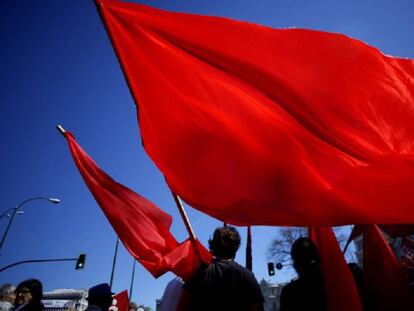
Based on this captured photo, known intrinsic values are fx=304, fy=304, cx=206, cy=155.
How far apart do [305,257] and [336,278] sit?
0.95 ft

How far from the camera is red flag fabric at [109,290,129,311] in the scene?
19.9 ft

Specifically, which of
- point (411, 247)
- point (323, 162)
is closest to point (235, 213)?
point (323, 162)

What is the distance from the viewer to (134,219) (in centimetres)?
288

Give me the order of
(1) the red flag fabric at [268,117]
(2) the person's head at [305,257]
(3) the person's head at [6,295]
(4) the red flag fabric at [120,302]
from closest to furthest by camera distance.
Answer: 1. (1) the red flag fabric at [268,117]
2. (2) the person's head at [305,257]
3. (3) the person's head at [6,295]
4. (4) the red flag fabric at [120,302]

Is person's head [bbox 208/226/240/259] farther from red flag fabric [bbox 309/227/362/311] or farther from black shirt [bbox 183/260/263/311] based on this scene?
red flag fabric [bbox 309/227/362/311]

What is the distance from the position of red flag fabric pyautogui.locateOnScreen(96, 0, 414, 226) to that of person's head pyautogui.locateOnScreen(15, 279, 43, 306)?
3.07 metres

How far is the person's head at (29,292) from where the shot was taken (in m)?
3.79

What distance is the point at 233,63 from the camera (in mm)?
2182

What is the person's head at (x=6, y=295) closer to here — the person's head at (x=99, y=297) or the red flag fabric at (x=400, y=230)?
the person's head at (x=99, y=297)

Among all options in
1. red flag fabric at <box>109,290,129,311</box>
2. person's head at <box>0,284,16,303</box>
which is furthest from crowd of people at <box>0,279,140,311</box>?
red flag fabric at <box>109,290,129,311</box>

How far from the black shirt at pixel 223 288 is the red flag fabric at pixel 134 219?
0.43m

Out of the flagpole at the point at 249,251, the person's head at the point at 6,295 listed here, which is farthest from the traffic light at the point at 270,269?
the flagpole at the point at 249,251

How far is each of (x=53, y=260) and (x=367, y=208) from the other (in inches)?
893

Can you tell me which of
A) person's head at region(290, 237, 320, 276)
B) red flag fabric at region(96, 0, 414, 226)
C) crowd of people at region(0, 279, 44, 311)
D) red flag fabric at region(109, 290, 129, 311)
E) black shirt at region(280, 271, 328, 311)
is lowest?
red flag fabric at region(109, 290, 129, 311)
